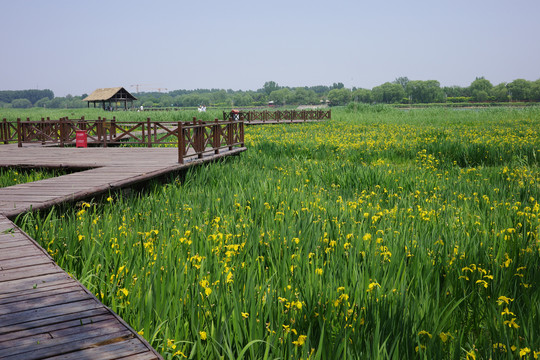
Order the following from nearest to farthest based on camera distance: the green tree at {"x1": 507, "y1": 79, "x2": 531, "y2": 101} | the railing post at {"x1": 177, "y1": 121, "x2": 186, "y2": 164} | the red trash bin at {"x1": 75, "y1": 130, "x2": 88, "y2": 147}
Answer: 1. the railing post at {"x1": 177, "y1": 121, "x2": 186, "y2": 164}
2. the red trash bin at {"x1": 75, "y1": 130, "x2": 88, "y2": 147}
3. the green tree at {"x1": 507, "y1": 79, "x2": 531, "y2": 101}

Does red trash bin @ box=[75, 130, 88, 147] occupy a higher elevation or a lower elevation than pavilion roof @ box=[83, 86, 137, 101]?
lower

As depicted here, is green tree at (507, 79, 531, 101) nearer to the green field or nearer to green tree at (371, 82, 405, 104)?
green tree at (371, 82, 405, 104)

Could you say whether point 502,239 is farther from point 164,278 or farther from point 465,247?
point 164,278

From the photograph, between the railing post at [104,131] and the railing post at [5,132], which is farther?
the railing post at [5,132]

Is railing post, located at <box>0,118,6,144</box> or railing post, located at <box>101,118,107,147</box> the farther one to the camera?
railing post, located at <box>0,118,6,144</box>

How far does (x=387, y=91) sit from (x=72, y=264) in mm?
182987

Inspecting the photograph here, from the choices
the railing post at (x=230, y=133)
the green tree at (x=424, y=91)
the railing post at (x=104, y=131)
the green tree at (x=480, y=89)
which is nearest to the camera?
the railing post at (x=230, y=133)

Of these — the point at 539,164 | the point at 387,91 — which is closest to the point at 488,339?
the point at 539,164

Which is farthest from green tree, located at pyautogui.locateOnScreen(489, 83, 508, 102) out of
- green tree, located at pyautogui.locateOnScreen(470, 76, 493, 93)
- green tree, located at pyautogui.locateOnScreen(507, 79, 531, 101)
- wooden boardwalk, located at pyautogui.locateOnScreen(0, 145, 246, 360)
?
wooden boardwalk, located at pyautogui.locateOnScreen(0, 145, 246, 360)

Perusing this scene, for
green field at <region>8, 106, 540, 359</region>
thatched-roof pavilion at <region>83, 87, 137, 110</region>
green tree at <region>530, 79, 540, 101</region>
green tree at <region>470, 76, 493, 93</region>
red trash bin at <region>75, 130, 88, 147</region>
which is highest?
green tree at <region>470, 76, 493, 93</region>

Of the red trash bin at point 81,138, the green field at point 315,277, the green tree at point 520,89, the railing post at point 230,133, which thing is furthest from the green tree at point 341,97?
the green field at point 315,277

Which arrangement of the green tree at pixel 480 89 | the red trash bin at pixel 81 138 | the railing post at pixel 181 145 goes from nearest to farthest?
the railing post at pixel 181 145
the red trash bin at pixel 81 138
the green tree at pixel 480 89

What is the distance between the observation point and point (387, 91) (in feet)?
580

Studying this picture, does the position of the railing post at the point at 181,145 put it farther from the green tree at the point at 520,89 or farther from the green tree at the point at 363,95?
the green tree at the point at 363,95
